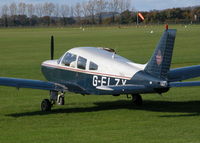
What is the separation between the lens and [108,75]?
13016 millimetres

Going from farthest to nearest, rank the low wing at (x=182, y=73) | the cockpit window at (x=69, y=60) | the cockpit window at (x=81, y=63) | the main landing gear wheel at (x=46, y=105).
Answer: the cockpit window at (x=69, y=60), the cockpit window at (x=81, y=63), the low wing at (x=182, y=73), the main landing gear wheel at (x=46, y=105)

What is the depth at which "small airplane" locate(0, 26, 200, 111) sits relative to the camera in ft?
39.4

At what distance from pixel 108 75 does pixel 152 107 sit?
1.79m

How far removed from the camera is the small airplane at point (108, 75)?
39.4ft

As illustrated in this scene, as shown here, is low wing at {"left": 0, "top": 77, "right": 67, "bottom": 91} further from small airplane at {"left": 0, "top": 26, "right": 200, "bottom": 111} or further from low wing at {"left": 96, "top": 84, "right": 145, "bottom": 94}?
low wing at {"left": 96, "top": 84, "right": 145, "bottom": 94}

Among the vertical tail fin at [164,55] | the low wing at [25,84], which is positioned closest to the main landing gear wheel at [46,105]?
the low wing at [25,84]

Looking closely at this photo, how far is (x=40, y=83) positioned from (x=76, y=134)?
10.7 feet

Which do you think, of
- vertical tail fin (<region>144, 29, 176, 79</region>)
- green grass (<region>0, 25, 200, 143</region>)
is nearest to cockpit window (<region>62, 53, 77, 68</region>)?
green grass (<region>0, 25, 200, 143</region>)

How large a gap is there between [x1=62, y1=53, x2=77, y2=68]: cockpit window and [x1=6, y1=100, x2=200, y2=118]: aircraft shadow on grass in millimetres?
1239

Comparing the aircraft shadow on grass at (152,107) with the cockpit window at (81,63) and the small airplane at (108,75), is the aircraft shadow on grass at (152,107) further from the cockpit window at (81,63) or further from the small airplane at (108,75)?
the cockpit window at (81,63)

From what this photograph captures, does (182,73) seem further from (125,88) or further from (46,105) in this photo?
(46,105)

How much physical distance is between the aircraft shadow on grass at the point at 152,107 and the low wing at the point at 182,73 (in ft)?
2.54

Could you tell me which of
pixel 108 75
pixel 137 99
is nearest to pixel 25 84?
pixel 108 75

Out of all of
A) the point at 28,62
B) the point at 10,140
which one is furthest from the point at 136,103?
the point at 28,62
